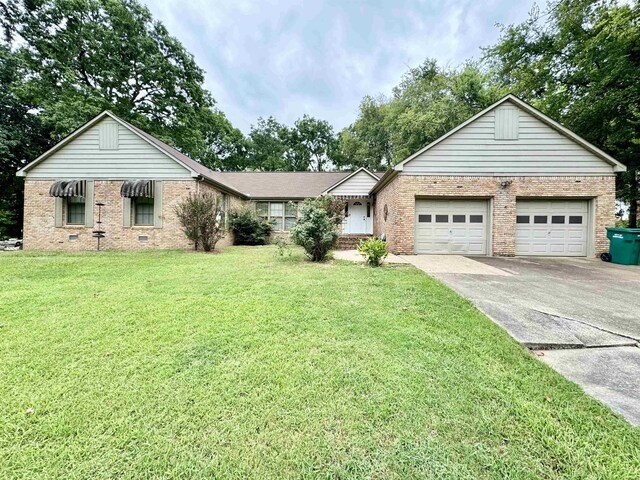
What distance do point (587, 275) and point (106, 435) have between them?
34.0ft

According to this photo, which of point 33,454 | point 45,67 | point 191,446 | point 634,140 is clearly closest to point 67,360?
point 33,454

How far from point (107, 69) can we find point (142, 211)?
16667 millimetres

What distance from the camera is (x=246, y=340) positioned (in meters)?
3.43

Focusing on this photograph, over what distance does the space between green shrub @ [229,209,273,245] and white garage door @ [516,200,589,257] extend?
12872 mm

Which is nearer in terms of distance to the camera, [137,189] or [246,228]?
[137,189]

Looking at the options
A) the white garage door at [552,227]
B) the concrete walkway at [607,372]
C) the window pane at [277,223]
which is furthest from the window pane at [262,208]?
the concrete walkway at [607,372]

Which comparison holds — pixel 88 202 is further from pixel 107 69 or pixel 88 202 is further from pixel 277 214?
pixel 107 69

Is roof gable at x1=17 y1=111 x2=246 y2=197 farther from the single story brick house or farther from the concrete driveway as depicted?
the concrete driveway

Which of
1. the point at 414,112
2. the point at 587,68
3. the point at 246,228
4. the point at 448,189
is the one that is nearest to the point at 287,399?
the point at 448,189

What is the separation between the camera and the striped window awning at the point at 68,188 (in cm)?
1279

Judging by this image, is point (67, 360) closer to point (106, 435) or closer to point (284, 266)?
point (106, 435)

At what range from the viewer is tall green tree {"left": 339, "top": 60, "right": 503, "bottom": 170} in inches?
876

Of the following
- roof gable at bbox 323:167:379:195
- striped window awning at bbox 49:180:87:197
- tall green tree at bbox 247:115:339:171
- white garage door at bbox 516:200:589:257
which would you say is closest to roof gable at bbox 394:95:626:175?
white garage door at bbox 516:200:589:257

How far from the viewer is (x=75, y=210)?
1341 cm
